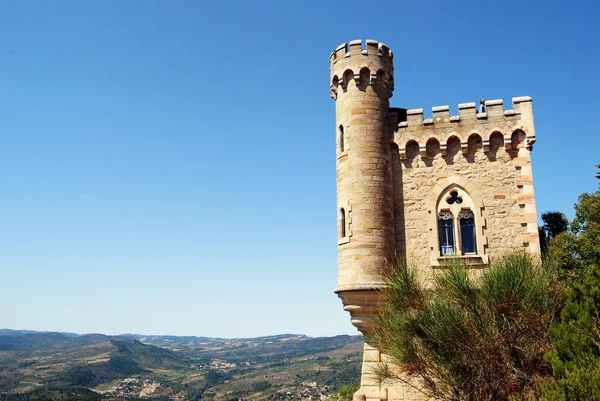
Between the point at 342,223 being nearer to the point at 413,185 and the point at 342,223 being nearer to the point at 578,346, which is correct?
the point at 413,185

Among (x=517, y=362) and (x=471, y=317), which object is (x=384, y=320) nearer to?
(x=471, y=317)

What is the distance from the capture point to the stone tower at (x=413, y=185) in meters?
14.6

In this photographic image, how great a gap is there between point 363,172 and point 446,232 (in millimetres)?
2978

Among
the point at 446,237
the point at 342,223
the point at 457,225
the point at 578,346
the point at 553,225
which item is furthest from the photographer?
the point at 553,225

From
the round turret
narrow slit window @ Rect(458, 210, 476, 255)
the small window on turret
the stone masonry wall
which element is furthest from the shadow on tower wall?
narrow slit window @ Rect(458, 210, 476, 255)

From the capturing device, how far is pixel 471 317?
11953mm

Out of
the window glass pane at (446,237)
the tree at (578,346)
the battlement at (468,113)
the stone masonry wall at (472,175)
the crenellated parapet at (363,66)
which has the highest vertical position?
the crenellated parapet at (363,66)

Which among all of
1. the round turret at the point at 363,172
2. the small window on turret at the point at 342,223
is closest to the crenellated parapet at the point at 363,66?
the round turret at the point at 363,172

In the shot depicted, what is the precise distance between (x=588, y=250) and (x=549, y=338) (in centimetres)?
598

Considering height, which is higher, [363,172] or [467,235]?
[363,172]

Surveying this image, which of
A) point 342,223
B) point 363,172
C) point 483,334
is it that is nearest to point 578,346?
point 483,334

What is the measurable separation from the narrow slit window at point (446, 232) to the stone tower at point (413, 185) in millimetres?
29

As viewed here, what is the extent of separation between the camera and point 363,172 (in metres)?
15.3

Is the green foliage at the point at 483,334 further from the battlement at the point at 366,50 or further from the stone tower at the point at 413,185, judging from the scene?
the battlement at the point at 366,50
